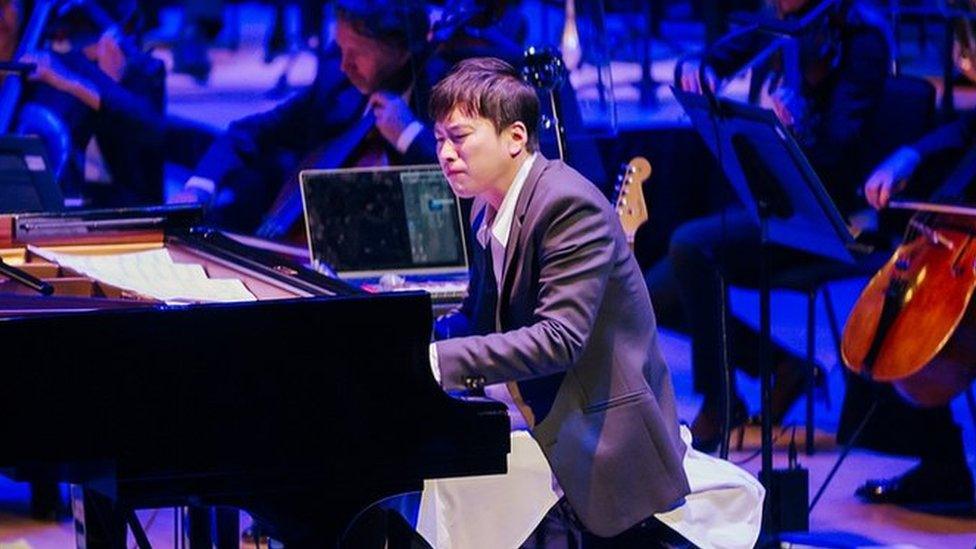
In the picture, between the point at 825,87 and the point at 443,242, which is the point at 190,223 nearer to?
the point at 443,242

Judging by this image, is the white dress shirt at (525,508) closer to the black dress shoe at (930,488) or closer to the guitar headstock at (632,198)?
the guitar headstock at (632,198)

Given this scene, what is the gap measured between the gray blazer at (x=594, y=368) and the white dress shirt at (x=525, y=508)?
0.52ft

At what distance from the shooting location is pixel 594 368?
10.3 ft

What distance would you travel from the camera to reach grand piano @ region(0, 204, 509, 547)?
A: 2.83m

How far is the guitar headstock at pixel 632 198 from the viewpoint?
502 centimetres

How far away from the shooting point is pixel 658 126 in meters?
6.93

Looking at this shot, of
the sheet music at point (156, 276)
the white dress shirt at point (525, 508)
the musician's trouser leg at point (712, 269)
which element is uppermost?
the sheet music at point (156, 276)

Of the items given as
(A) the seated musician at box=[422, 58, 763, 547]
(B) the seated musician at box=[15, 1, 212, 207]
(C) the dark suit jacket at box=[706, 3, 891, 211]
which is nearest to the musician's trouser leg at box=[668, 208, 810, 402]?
(C) the dark suit jacket at box=[706, 3, 891, 211]

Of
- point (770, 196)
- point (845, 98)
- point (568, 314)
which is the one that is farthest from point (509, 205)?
point (845, 98)

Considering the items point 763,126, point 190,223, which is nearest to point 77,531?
point 190,223

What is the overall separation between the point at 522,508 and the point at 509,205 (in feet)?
1.93

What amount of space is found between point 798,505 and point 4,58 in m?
3.74

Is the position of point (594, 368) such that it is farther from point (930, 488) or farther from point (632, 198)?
point (930, 488)

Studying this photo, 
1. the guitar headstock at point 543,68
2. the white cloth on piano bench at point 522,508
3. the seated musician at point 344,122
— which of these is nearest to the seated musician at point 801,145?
the guitar headstock at point 543,68
